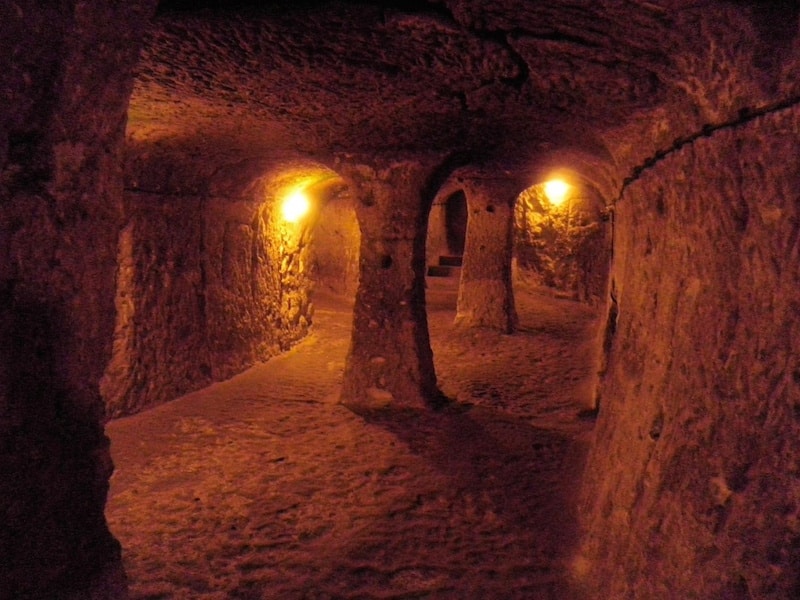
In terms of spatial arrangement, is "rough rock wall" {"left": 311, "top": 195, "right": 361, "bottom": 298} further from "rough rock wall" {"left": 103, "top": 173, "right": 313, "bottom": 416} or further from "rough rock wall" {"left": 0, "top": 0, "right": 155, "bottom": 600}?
"rough rock wall" {"left": 0, "top": 0, "right": 155, "bottom": 600}

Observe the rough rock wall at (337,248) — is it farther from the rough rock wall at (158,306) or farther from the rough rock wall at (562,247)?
the rough rock wall at (158,306)

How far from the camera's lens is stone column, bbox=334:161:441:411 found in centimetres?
440

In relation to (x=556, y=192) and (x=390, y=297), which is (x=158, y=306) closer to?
(x=390, y=297)

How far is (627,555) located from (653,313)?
843 millimetres

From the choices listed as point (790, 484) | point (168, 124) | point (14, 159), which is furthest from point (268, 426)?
point (790, 484)

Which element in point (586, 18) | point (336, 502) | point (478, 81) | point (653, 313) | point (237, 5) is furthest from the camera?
point (336, 502)

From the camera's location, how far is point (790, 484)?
1.15 metres

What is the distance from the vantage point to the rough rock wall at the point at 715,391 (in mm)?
1211

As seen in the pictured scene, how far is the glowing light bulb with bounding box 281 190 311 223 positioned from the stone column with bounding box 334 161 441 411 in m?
2.17

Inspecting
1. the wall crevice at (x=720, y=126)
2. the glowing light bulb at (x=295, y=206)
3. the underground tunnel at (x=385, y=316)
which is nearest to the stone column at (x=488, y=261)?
the underground tunnel at (x=385, y=316)

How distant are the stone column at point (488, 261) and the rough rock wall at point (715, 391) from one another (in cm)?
540

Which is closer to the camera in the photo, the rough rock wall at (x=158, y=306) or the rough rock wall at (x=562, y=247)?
the rough rock wall at (x=158, y=306)

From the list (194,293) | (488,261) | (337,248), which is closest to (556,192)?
(488,261)

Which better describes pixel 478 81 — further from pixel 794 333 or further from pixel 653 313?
pixel 794 333
